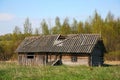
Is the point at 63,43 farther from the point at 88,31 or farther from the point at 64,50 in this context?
the point at 88,31

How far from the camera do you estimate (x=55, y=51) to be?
3597 centimetres

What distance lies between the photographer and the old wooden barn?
34.6 metres

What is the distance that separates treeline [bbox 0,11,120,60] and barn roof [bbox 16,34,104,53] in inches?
617

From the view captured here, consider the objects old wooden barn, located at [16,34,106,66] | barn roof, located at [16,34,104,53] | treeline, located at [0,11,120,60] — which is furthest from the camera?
treeline, located at [0,11,120,60]

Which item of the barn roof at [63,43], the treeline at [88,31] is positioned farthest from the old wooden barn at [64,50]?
the treeline at [88,31]

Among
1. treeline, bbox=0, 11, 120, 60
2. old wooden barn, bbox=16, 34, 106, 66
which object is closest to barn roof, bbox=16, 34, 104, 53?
old wooden barn, bbox=16, 34, 106, 66

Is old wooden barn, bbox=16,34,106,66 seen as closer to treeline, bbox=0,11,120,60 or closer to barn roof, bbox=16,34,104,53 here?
barn roof, bbox=16,34,104,53

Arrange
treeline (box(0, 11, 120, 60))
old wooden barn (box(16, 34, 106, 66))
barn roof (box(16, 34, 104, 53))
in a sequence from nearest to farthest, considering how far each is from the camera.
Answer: old wooden barn (box(16, 34, 106, 66)) < barn roof (box(16, 34, 104, 53)) < treeline (box(0, 11, 120, 60))

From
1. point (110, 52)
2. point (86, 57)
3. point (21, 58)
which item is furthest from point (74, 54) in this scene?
point (110, 52)

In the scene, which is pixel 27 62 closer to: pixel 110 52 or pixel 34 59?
pixel 34 59

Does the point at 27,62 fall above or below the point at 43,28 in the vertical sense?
below

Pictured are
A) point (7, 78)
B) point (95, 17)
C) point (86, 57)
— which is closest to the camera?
point (7, 78)

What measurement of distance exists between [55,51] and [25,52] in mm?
5600

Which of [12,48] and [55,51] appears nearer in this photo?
[55,51]
